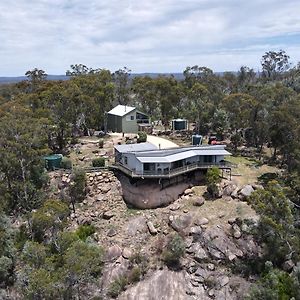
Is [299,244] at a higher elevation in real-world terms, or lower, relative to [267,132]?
lower

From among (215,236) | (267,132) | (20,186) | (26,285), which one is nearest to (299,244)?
(215,236)

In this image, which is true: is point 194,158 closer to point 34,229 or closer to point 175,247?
point 175,247

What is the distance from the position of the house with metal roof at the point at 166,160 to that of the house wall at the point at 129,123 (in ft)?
50.9

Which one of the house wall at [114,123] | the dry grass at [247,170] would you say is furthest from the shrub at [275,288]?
the house wall at [114,123]

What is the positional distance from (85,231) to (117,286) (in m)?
7.20

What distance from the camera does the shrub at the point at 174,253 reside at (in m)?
35.2

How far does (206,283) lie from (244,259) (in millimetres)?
4269

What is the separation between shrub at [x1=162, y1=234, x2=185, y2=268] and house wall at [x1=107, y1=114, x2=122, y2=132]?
29.5 m

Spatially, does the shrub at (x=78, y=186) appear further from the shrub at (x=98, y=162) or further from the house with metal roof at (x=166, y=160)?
the house with metal roof at (x=166, y=160)

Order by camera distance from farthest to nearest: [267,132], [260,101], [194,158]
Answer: [260,101], [267,132], [194,158]

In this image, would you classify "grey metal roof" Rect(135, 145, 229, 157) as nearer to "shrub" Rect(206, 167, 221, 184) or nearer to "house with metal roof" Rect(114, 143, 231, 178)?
"house with metal roof" Rect(114, 143, 231, 178)

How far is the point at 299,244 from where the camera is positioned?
32375 mm

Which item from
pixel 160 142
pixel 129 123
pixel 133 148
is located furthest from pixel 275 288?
pixel 129 123

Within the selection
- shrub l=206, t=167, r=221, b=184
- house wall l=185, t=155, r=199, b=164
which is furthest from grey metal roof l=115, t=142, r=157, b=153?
shrub l=206, t=167, r=221, b=184
